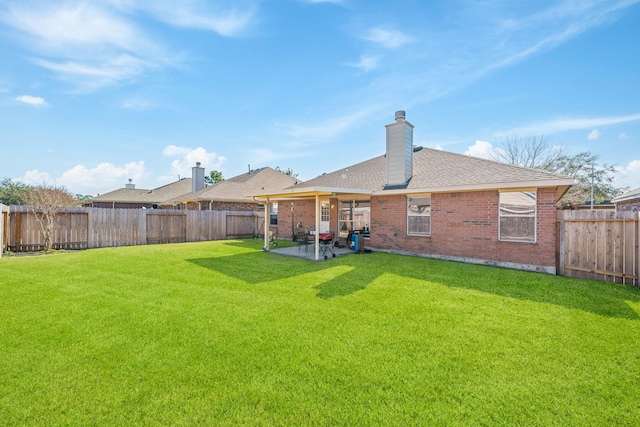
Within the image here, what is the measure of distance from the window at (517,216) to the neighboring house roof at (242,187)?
580 inches

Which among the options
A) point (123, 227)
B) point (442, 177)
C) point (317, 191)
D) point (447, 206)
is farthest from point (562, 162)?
point (123, 227)

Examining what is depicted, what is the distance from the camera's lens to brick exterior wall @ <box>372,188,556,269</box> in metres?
8.15

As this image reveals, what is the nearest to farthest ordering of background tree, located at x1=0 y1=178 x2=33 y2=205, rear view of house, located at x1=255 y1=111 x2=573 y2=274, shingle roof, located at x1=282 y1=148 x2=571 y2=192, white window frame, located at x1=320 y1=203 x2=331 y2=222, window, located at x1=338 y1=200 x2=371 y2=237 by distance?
rear view of house, located at x1=255 y1=111 x2=573 y2=274
shingle roof, located at x1=282 y1=148 x2=571 y2=192
window, located at x1=338 y1=200 x2=371 y2=237
white window frame, located at x1=320 y1=203 x2=331 y2=222
background tree, located at x1=0 y1=178 x2=33 y2=205

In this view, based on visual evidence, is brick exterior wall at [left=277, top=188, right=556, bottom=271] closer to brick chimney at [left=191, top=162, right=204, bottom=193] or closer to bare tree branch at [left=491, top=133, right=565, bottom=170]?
brick chimney at [left=191, top=162, right=204, bottom=193]

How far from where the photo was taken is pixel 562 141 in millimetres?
25672

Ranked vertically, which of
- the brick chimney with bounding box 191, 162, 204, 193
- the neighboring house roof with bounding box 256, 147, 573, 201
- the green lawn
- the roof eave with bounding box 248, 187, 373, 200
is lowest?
the green lawn

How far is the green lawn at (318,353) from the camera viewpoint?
2.52 meters

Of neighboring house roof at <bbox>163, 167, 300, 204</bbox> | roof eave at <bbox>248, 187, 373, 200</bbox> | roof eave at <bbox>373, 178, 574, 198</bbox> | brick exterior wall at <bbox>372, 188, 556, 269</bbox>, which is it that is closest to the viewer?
roof eave at <bbox>373, 178, 574, 198</bbox>

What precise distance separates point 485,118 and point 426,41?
9.75 meters

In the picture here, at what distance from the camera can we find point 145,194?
31328mm

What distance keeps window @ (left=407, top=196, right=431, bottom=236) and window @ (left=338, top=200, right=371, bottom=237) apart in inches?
106

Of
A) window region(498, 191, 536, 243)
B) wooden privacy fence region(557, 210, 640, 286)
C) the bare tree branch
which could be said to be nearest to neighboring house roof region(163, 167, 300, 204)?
window region(498, 191, 536, 243)

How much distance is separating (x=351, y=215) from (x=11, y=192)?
2329 inches

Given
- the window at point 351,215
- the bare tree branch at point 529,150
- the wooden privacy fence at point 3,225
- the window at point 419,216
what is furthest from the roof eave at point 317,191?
the bare tree branch at point 529,150
